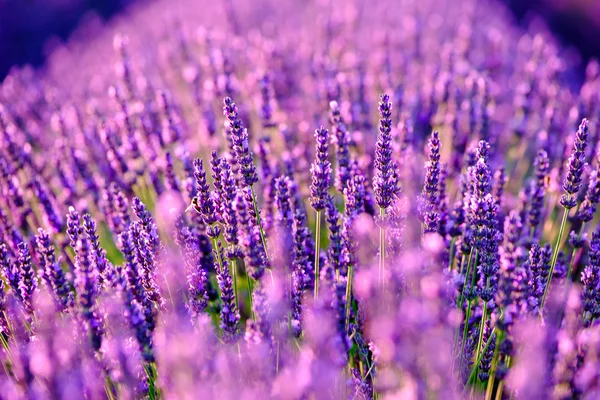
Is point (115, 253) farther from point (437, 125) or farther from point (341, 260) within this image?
point (437, 125)

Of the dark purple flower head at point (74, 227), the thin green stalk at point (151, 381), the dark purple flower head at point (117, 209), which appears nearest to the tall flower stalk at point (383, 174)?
the thin green stalk at point (151, 381)

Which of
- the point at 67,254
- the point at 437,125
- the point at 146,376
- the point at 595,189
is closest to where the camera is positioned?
the point at 146,376

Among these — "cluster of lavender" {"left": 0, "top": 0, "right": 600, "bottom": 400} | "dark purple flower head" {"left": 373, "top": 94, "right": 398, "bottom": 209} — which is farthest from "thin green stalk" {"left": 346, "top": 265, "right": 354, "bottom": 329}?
"dark purple flower head" {"left": 373, "top": 94, "right": 398, "bottom": 209}

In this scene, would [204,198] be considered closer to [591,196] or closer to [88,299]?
[88,299]

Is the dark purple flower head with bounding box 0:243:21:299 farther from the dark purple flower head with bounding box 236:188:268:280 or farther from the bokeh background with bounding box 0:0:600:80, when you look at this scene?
the bokeh background with bounding box 0:0:600:80

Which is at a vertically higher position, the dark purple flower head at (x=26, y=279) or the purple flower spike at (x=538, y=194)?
the purple flower spike at (x=538, y=194)

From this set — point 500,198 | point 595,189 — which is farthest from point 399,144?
point 595,189

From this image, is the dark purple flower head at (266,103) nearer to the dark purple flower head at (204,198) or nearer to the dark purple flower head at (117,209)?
the dark purple flower head at (117,209)

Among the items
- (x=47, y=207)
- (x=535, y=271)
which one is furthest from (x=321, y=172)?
(x=47, y=207)
